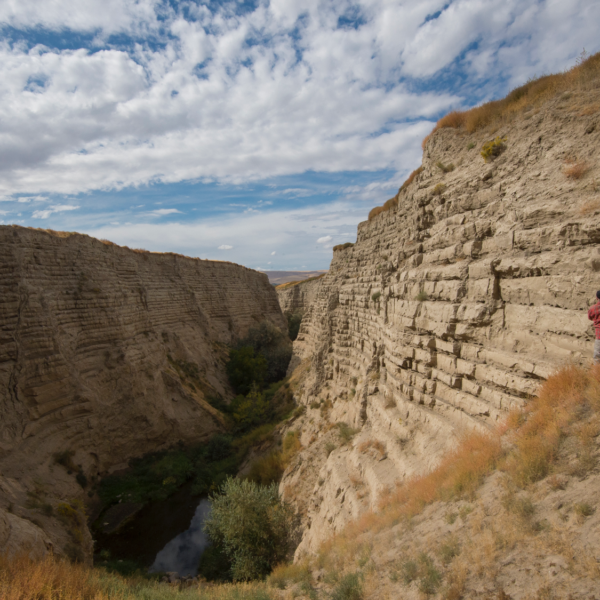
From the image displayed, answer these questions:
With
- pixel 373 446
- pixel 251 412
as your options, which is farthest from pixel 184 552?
pixel 373 446

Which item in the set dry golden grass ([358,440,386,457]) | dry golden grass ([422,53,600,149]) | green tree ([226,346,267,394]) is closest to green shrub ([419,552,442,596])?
dry golden grass ([358,440,386,457])

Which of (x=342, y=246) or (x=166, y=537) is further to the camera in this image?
(x=342, y=246)

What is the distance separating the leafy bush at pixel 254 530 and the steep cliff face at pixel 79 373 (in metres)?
3.96

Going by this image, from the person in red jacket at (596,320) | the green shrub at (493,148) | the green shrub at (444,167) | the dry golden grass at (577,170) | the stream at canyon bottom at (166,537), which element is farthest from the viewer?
the stream at canyon bottom at (166,537)

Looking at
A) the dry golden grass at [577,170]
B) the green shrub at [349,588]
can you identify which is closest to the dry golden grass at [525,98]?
the dry golden grass at [577,170]

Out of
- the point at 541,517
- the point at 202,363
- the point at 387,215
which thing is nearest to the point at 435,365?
the point at 541,517

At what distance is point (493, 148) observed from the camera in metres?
6.31

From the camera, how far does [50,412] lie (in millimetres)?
11812

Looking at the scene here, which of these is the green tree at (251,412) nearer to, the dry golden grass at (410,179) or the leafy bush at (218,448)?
the leafy bush at (218,448)

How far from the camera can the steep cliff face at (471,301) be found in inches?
163

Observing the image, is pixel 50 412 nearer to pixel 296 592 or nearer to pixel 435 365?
pixel 296 592

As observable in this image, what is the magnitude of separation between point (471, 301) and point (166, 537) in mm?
13867

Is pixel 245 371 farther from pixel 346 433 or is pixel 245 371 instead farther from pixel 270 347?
pixel 346 433

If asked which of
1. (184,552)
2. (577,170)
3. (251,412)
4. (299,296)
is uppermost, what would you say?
(577,170)
